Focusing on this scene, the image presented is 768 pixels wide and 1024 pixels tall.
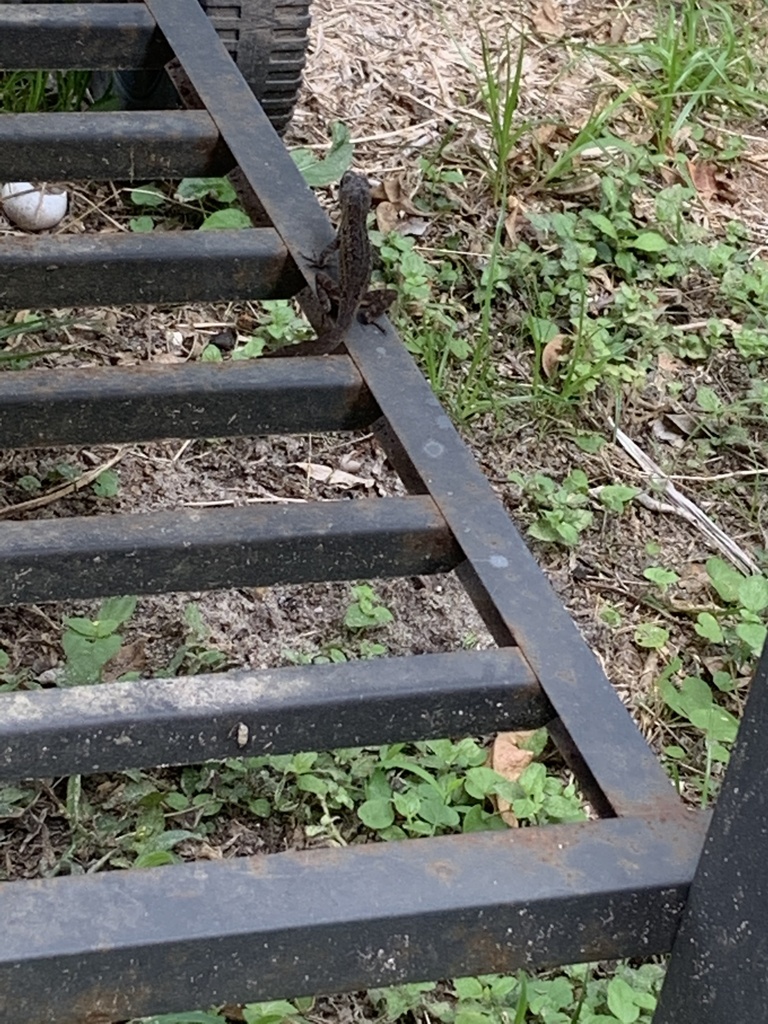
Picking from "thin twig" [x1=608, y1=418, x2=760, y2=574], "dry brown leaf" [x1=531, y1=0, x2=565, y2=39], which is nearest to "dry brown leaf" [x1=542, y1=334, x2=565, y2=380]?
"thin twig" [x1=608, y1=418, x2=760, y2=574]

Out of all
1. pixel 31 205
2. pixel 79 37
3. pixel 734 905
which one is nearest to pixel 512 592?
pixel 734 905

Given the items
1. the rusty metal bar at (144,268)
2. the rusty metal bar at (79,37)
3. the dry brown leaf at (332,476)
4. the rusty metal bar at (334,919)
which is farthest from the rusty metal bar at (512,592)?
the rusty metal bar at (79,37)

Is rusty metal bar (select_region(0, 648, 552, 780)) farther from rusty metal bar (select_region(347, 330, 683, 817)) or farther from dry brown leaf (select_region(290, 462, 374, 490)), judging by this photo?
dry brown leaf (select_region(290, 462, 374, 490))

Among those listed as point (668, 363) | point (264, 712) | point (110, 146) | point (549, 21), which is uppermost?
point (110, 146)

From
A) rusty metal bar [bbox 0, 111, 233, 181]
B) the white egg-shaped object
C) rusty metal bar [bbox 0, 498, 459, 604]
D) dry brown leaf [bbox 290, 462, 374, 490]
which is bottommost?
dry brown leaf [bbox 290, 462, 374, 490]

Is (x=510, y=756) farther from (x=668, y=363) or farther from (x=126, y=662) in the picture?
(x=668, y=363)

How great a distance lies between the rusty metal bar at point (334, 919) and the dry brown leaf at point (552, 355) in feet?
6.16

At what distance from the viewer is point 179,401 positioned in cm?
210

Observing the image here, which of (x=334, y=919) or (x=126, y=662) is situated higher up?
(x=334, y=919)

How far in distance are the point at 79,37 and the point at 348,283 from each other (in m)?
0.81

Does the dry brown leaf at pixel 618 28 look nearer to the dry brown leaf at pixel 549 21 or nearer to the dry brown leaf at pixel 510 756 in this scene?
the dry brown leaf at pixel 549 21

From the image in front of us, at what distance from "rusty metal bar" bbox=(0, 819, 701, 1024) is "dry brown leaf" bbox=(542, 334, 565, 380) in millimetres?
1878

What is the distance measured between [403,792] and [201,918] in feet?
3.35

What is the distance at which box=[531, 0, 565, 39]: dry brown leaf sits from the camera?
4.42 meters
